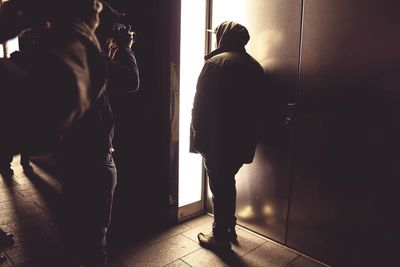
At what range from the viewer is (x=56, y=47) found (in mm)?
719

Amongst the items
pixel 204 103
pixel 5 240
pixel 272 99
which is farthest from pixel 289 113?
pixel 5 240

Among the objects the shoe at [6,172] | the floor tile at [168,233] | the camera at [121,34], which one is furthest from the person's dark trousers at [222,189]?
the shoe at [6,172]

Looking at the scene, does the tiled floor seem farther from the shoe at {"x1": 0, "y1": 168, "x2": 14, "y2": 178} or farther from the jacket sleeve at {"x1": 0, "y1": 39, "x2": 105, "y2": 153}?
the jacket sleeve at {"x1": 0, "y1": 39, "x2": 105, "y2": 153}

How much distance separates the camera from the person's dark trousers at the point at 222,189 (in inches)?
96.9

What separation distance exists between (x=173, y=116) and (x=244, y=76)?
94cm

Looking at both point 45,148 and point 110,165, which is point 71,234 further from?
point 45,148

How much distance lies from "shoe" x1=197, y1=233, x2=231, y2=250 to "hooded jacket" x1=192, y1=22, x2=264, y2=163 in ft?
2.68

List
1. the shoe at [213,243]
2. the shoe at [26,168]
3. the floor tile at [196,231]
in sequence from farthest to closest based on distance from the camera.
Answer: the shoe at [26,168] → the floor tile at [196,231] → the shoe at [213,243]

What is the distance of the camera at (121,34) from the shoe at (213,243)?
75.5 inches

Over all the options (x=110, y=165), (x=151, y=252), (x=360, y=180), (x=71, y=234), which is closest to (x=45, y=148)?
(x=110, y=165)

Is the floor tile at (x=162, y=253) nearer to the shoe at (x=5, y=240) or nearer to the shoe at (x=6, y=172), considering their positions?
the shoe at (x=5, y=240)

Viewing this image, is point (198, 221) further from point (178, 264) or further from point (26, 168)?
point (26, 168)

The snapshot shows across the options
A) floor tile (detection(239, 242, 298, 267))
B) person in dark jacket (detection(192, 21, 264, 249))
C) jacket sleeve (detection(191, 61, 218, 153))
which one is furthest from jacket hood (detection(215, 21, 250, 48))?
floor tile (detection(239, 242, 298, 267))

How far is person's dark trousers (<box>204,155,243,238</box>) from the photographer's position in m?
2.46
